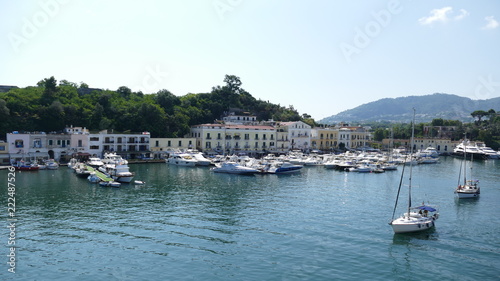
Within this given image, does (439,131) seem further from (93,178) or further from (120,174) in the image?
(93,178)

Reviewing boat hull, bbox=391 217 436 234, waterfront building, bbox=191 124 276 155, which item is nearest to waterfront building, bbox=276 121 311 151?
waterfront building, bbox=191 124 276 155

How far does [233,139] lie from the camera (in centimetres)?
8438

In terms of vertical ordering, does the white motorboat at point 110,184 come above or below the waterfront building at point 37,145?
below

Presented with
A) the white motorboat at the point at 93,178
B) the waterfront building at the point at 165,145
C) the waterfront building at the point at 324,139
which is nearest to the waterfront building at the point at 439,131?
the waterfront building at the point at 324,139

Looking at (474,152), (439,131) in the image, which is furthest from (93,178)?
(439,131)

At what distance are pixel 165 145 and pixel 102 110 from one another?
15.1 m

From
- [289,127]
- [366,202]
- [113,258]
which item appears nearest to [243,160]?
[289,127]

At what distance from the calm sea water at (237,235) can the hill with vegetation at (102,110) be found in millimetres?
29242

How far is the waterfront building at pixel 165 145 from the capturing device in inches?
2982

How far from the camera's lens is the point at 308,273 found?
1962 cm

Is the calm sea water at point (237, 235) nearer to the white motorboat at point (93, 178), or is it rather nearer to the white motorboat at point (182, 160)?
the white motorboat at point (93, 178)

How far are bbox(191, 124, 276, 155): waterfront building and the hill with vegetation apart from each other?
16.1 feet

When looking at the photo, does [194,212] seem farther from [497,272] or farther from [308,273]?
[497,272]

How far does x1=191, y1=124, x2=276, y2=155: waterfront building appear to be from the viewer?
82562 millimetres
